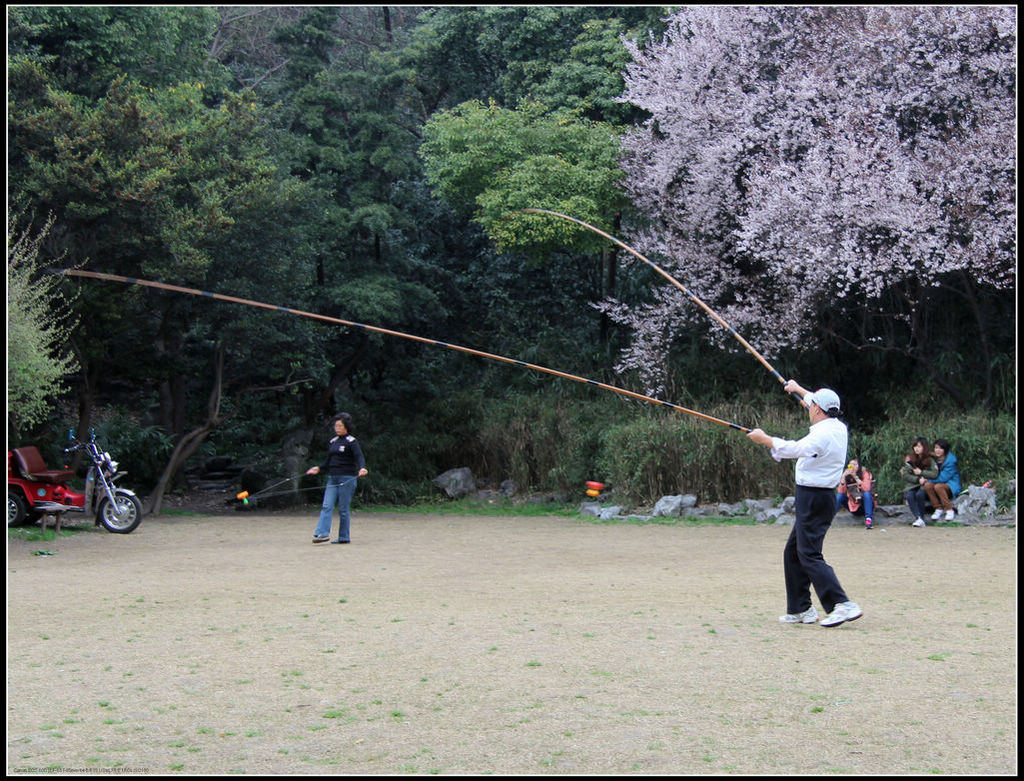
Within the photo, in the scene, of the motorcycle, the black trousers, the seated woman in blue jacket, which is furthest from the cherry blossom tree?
the black trousers

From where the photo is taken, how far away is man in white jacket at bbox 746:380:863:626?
307 inches

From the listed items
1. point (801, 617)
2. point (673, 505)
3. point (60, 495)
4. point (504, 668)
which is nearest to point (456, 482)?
point (673, 505)

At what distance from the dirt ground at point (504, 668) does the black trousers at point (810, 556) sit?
0.27m

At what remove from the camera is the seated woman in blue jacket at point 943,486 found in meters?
15.9

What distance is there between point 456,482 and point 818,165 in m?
9.24

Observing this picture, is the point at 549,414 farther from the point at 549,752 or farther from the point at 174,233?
the point at 549,752

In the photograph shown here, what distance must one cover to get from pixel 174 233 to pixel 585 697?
1298 cm

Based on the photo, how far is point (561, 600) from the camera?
30.1 feet

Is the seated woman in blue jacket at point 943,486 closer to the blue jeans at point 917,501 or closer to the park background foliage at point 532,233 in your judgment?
the blue jeans at point 917,501

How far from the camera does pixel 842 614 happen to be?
25.4 feet

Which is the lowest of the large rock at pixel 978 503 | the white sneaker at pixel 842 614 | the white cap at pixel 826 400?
the white sneaker at pixel 842 614

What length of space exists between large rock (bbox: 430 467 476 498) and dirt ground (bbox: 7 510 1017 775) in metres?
10.4

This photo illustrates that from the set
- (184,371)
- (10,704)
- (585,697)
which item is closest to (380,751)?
(585,697)

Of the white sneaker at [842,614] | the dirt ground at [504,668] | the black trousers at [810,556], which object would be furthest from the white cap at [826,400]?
the dirt ground at [504,668]
